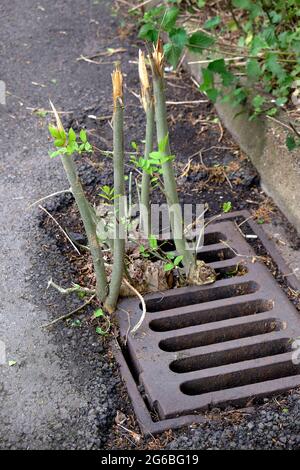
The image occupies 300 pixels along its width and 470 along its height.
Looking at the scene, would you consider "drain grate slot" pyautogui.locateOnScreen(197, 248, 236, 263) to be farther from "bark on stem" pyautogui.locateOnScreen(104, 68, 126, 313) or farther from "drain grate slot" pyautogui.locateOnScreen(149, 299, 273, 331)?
"bark on stem" pyautogui.locateOnScreen(104, 68, 126, 313)

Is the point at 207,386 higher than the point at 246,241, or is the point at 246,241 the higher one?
the point at 246,241

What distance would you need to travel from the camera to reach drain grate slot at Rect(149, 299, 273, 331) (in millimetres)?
2213

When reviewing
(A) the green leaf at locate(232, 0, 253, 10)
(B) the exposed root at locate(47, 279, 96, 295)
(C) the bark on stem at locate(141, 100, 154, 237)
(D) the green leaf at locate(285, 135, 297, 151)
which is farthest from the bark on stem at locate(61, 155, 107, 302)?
(A) the green leaf at locate(232, 0, 253, 10)

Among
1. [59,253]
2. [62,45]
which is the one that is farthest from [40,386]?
[62,45]

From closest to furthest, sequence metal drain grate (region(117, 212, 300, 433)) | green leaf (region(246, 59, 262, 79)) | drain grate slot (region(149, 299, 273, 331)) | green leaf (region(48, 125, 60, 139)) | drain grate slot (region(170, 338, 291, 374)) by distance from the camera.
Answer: green leaf (region(48, 125, 60, 139))
metal drain grate (region(117, 212, 300, 433))
drain grate slot (region(170, 338, 291, 374))
drain grate slot (region(149, 299, 273, 331))
green leaf (region(246, 59, 262, 79))

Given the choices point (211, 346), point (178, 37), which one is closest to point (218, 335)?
point (211, 346)

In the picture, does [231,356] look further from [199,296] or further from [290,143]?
[290,143]

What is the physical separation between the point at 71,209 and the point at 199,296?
0.62 metres

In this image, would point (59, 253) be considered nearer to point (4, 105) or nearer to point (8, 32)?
point (4, 105)

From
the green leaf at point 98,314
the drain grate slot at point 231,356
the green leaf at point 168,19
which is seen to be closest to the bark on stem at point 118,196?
the green leaf at point 98,314

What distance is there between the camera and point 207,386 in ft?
6.66

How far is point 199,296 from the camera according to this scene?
230 cm

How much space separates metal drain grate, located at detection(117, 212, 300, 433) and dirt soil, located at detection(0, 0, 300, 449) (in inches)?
2.2

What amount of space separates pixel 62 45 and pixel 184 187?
1294 mm
